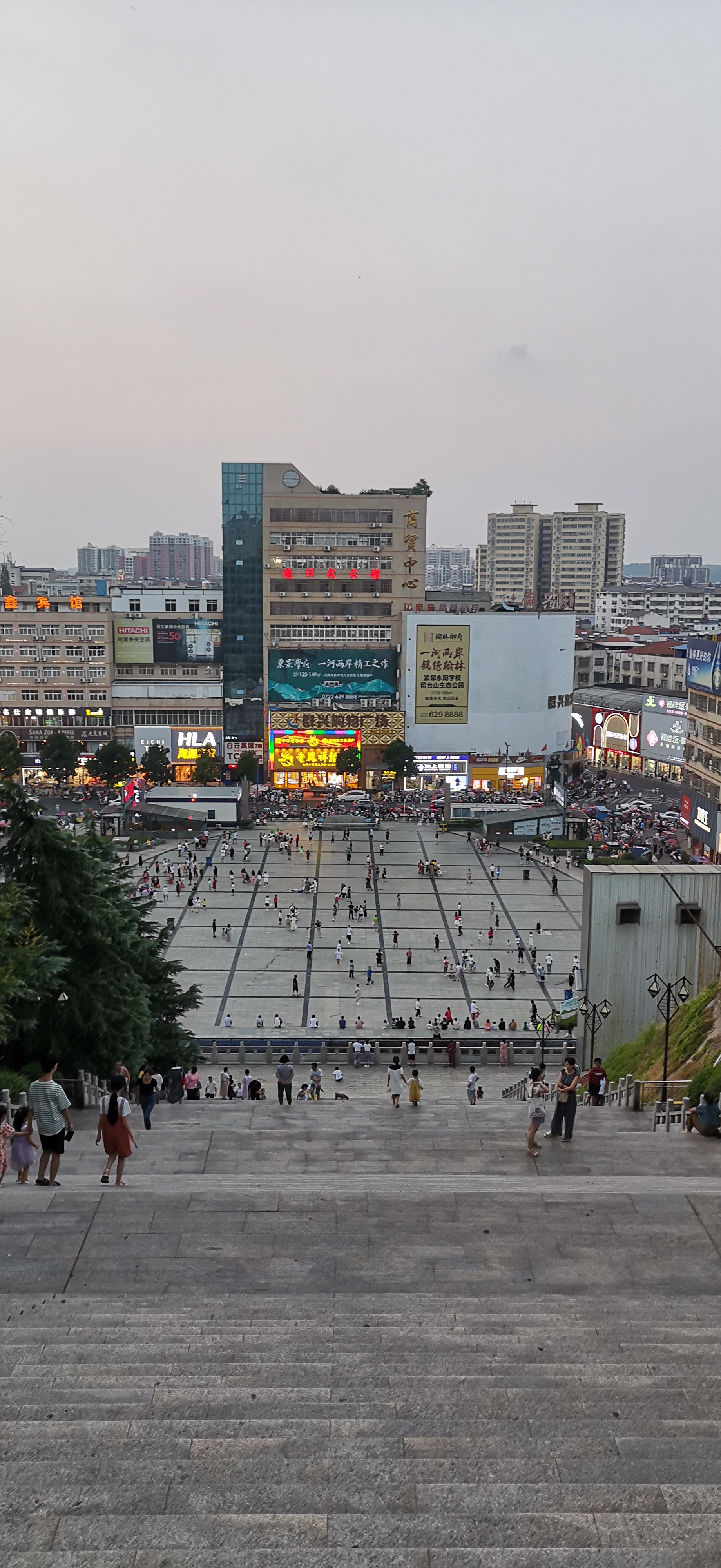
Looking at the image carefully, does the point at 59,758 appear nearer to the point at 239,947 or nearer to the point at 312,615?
the point at 312,615

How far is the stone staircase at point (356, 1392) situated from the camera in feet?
16.4

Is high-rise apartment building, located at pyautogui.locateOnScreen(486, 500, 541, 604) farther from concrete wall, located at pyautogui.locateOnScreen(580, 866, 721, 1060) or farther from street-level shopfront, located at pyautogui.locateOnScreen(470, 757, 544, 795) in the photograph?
concrete wall, located at pyautogui.locateOnScreen(580, 866, 721, 1060)

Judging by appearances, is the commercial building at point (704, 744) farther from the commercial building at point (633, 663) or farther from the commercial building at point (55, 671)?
the commercial building at point (55, 671)

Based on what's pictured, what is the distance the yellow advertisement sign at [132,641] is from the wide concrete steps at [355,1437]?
68030mm

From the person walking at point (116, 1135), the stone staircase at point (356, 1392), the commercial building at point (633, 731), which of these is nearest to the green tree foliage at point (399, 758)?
the commercial building at point (633, 731)

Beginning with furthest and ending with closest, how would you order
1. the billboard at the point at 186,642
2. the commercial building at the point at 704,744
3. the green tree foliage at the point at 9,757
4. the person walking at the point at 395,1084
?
the billboard at the point at 186,642
the green tree foliage at the point at 9,757
the commercial building at the point at 704,744
the person walking at the point at 395,1084

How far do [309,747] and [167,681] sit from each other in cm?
1016

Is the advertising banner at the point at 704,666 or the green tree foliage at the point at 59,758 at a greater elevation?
the advertising banner at the point at 704,666

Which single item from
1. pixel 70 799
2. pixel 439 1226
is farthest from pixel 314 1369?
pixel 70 799

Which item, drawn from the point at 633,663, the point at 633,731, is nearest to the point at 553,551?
the point at 633,663

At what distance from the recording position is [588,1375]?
649 centimetres

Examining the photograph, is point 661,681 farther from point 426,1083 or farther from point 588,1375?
point 588,1375

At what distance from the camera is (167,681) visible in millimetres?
73875

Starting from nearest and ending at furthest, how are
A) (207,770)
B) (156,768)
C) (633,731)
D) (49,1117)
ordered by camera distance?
(49,1117), (156,768), (207,770), (633,731)
